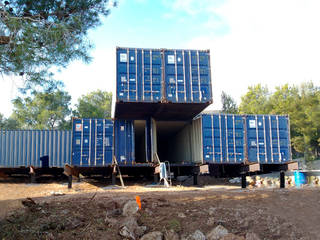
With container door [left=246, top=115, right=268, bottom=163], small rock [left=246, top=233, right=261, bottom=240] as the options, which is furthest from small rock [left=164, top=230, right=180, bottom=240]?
container door [left=246, top=115, right=268, bottom=163]

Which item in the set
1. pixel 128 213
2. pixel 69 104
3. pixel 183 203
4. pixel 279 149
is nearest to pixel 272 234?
pixel 183 203

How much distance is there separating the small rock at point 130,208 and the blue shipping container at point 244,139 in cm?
863

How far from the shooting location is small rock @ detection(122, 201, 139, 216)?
379 inches

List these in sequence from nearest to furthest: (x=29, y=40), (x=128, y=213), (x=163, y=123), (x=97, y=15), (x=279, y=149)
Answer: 1. (x=29, y=40)
2. (x=128, y=213)
3. (x=97, y=15)
4. (x=279, y=149)
5. (x=163, y=123)

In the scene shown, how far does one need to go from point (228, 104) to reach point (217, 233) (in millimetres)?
42686

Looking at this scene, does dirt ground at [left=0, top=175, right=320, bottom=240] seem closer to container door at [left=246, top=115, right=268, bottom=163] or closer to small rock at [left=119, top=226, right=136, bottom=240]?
small rock at [left=119, top=226, right=136, bottom=240]

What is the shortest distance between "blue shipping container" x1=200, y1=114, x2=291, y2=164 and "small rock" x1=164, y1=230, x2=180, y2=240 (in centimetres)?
937

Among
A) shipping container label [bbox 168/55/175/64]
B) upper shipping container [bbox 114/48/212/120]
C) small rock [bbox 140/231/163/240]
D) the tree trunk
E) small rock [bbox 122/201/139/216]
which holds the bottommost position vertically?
small rock [bbox 140/231/163/240]

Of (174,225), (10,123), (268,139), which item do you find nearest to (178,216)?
(174,225)

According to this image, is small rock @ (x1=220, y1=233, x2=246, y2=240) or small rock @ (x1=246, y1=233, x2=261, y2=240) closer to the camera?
small rock @ (x1=220, y1=233, x2=246, y2=240)

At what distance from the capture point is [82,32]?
10758 millimetres

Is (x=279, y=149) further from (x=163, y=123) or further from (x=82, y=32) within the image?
(x=82, y=32)

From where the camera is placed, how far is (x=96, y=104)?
2333 inches

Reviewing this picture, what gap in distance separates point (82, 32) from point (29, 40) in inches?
107
